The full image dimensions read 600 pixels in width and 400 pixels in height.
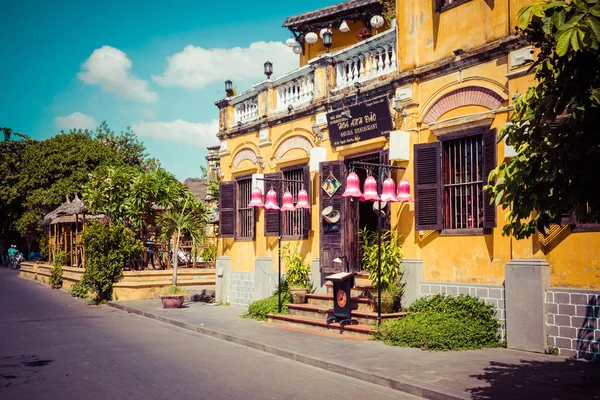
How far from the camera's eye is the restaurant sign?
45.0ft

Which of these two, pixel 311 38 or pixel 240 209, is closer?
pixel 240 209

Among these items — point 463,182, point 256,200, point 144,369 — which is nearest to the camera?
point 144,369

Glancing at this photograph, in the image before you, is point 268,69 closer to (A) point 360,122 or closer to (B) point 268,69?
(B) point 268,69

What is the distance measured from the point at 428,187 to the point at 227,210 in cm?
856

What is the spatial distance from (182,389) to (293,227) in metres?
9.05

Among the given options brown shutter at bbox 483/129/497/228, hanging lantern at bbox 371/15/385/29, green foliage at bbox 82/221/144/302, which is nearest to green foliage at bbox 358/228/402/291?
brown shutter at bbox 483/129/497/228

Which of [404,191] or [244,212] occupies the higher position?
[404,191]

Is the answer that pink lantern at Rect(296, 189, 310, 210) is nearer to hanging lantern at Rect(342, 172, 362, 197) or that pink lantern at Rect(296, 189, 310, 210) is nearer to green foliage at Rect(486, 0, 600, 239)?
hanging lantern at Rect(342, 172, 362, 197)

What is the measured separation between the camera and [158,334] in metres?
14.1

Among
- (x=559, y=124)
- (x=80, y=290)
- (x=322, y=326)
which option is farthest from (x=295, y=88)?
(x=80, y=290)

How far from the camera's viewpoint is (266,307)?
16.0 m

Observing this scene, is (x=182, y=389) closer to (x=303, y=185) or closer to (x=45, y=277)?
(x=303, y=185)

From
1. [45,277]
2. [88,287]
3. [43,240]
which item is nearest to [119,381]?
[88,287]

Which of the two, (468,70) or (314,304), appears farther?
(314,304)
